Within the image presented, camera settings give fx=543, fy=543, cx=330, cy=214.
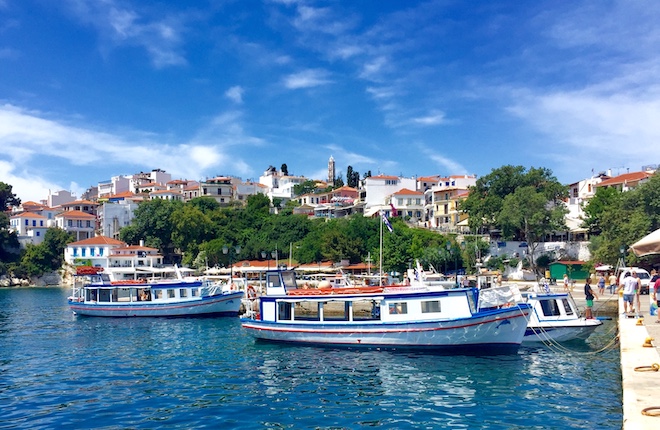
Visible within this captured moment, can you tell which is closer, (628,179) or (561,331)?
(561,331)

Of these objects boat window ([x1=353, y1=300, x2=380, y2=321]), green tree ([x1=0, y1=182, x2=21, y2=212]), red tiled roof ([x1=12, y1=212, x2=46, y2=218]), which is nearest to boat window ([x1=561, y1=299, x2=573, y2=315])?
boat window ([x1=353, y1=300, x2=380, y2=321])

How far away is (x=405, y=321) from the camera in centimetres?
2148

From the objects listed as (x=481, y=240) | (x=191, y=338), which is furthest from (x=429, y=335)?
(x=481, y=240)

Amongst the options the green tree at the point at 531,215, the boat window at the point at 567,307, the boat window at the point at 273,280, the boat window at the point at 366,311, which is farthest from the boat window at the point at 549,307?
the green tree at the point at 531,215

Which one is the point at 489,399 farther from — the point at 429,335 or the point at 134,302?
the point at 134,302

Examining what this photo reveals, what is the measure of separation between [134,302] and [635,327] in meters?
29.8

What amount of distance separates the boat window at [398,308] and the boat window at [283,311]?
4.90 metres

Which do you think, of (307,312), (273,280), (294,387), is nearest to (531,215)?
(307,312)

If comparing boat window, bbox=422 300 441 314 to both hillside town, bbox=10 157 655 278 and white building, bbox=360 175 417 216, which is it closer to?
hillside town, bbox=10 157 655 278

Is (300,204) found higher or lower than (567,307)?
higher

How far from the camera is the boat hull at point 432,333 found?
20.5m

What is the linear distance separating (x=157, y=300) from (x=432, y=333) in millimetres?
21672

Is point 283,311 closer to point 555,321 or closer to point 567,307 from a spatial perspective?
point 555,321

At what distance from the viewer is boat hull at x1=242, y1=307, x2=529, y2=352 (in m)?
20.5
